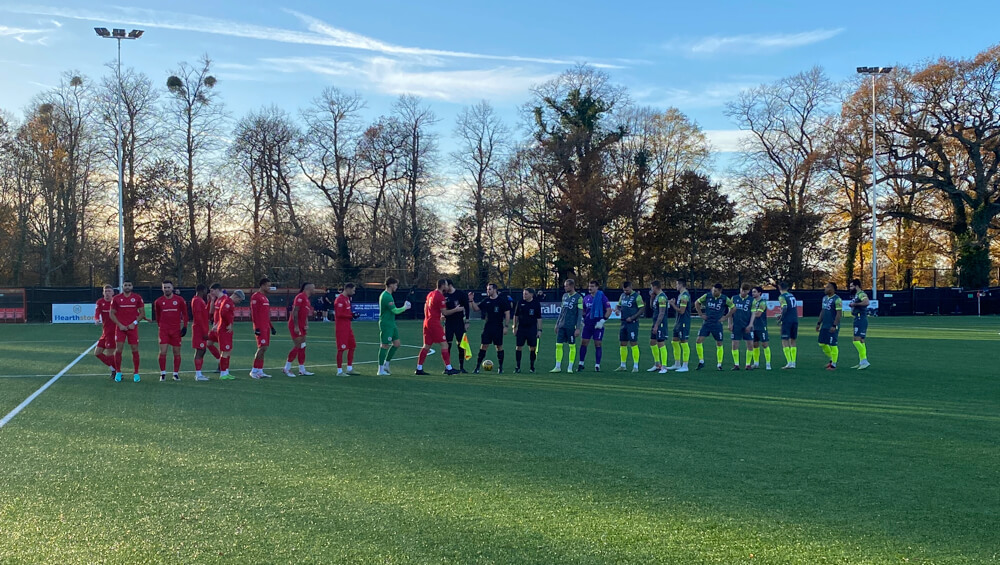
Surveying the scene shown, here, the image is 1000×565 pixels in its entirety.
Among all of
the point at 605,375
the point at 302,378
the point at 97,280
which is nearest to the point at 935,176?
the point at 605,375

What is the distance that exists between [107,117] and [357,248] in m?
16.5

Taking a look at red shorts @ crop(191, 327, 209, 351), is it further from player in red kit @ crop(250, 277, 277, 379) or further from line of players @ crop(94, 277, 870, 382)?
player in red kit @ crop(250, 277, 277, 379)

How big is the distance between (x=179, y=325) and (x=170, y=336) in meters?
Answer: 0.26

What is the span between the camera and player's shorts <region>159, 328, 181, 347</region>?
13820 millimetres

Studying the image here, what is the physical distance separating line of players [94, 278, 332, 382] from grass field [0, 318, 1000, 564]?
133cm

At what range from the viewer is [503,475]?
252 inches

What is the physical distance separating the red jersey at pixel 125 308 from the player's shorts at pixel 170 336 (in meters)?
0.57

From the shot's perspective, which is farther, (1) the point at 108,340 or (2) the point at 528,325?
(2) the point at 528,325

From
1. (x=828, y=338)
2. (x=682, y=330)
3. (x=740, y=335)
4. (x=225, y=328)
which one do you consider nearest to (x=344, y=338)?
(x=225, y=328)

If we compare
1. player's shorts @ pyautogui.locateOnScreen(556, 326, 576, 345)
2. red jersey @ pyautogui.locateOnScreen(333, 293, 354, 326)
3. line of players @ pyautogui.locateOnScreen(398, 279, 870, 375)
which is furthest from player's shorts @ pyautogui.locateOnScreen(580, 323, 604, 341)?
red jersey @ pyautogui.locateOnScreen(333, 293, 354, 326)

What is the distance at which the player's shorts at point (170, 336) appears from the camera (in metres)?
13.8

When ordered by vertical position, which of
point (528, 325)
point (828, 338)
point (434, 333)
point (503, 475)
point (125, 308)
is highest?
point (125, 308)

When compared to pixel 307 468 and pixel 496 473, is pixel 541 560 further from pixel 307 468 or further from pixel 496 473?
pixel 307 468

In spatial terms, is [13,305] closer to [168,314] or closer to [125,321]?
[125,321]
